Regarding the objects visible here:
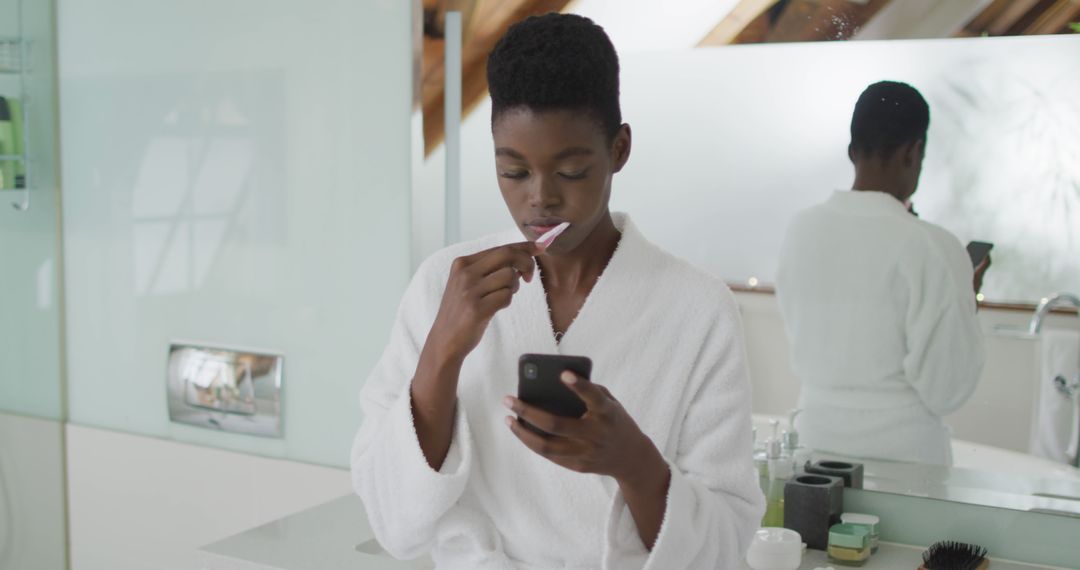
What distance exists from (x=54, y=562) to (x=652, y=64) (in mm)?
1770

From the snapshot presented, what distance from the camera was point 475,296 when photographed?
1.04 metres

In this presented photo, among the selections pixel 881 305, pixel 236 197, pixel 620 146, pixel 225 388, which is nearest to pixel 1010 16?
pixel 881 305

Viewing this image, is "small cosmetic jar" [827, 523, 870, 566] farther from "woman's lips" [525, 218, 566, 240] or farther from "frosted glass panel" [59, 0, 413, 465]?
"frosted glass panel" [59, 0, 413, 465]

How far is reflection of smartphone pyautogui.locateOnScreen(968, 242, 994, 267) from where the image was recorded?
155cm

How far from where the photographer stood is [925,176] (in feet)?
5.15

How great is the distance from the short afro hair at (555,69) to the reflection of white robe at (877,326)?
675mm

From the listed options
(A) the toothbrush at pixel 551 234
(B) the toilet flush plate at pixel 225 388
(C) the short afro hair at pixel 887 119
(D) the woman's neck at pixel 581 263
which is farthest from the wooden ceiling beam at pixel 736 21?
(B) the toilet flush plate at pixel 225 388

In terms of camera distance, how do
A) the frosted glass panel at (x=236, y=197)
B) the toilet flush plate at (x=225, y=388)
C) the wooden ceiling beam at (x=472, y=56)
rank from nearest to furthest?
the wooden ceiling beam at (x=472, y=56), the frosted glass panel at (x=236, y=197), the toilet flush plate at (x=225, y=388)

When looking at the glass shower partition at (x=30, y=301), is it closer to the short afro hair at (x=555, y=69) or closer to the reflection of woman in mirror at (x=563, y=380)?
the reflection of woman in mirror at (x=563, y=380)

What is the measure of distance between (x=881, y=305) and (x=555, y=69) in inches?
31.2

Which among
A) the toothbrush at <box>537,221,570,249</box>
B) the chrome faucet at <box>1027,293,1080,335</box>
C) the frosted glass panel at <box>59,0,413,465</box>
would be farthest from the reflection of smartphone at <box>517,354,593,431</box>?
the frosted glass panel at <box>59,0,413,465</box>

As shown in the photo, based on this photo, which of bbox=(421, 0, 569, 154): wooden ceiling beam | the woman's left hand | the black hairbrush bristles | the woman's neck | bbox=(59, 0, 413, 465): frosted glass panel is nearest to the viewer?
the woman's left hand

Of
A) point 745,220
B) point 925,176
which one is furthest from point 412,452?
point 925,176

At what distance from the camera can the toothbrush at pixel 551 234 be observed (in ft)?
3.50
